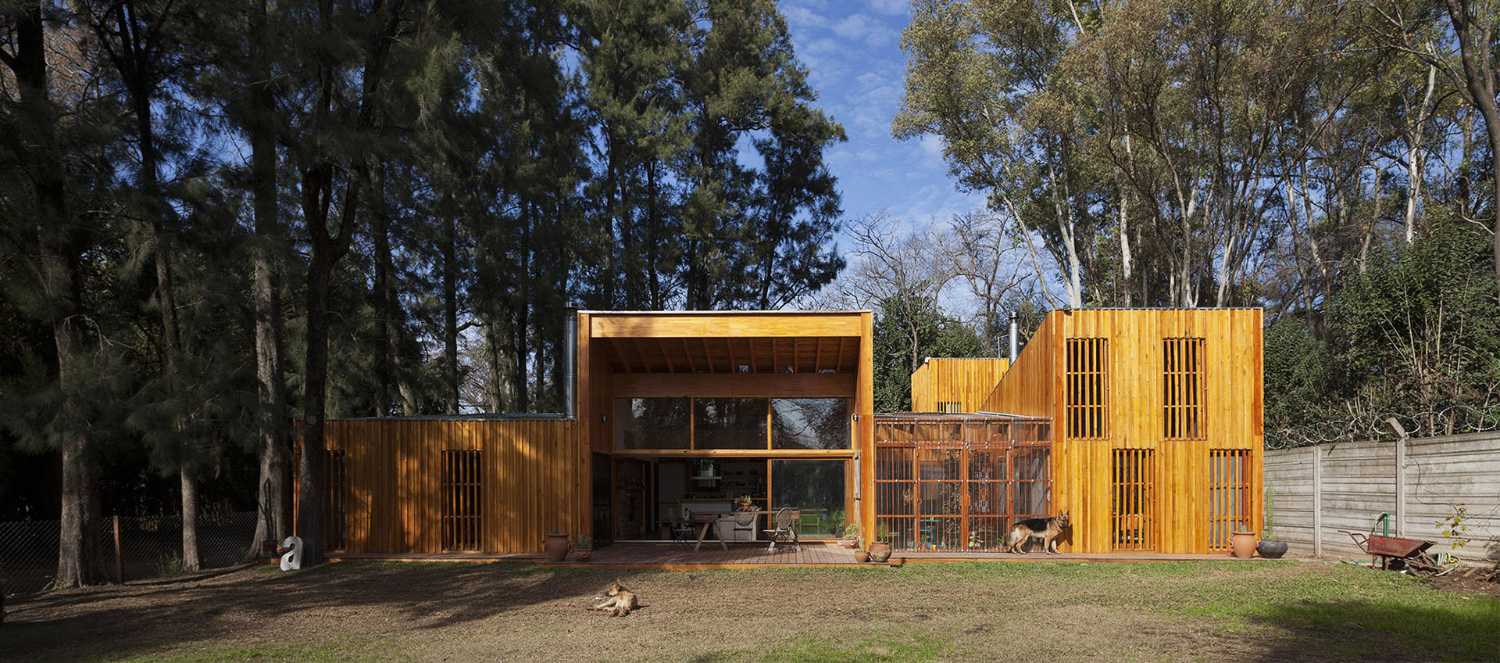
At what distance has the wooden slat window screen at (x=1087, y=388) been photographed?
12.9m

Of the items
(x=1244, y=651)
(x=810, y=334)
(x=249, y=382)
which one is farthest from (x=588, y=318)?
(x=1244, y=651)

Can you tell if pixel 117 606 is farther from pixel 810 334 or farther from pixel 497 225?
pixel 497 225

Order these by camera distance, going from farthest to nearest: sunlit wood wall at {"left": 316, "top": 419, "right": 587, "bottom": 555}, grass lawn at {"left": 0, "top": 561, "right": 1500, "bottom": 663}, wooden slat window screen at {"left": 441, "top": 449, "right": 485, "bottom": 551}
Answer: wooden slat window screen at {"left": 441, "top": 449, "right": 485, "bottom": 551}
sunlit wood wall at {"left": 316, "top": 419, "right": 587, "bottom": 555}
grass lawn at {"left": 0, "top": 561, "right": 1500, "bottom": 663}

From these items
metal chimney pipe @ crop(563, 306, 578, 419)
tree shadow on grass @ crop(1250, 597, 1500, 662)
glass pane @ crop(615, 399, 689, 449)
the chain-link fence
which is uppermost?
metal chimney pipe @ crop(563, 306, 578, 419)

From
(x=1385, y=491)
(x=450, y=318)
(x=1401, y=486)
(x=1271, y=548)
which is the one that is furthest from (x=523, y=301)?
(x=1401, y=486)

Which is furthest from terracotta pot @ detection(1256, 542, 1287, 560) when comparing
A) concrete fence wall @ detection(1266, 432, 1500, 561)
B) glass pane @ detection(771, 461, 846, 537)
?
glass pane @ detection(771, 461, 846, 537)

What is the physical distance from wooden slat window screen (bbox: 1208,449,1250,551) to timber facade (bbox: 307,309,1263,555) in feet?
0.06

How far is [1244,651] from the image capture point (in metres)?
6.59

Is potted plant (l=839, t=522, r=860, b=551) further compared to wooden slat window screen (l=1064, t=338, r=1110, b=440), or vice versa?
potted plant (l=839, t=522, r=860, b=551)

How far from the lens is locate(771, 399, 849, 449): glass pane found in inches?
607

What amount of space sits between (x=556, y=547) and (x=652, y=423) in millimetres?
3552

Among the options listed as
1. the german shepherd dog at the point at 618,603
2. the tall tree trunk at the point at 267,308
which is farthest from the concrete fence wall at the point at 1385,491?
the tall tree trunk at the point at 267,308

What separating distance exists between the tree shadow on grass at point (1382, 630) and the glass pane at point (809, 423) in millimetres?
7998

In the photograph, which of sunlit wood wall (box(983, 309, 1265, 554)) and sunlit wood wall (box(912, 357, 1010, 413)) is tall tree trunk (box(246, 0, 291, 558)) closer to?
sunlit wood wall (box(983, 309, 1265, 554))
